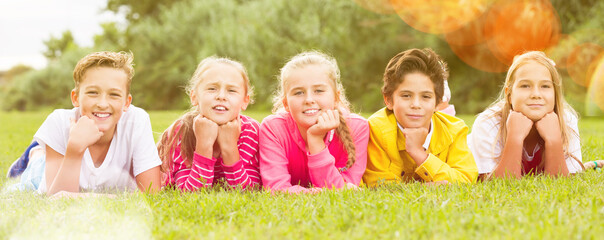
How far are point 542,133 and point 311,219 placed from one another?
2.40m

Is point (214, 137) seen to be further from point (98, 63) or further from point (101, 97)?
point (98, 63)

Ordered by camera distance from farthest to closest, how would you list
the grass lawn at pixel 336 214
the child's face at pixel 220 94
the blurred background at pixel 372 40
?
the blurred background at pixel 372 40 → the child's face at pixel 220 94 → the grass lawn at pixel 336 214

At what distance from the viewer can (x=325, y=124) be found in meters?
3.89

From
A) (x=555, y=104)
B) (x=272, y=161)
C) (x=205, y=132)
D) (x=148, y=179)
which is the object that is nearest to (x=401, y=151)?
(x=272, y=161)

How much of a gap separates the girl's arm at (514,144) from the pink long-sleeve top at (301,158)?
3.92 ft

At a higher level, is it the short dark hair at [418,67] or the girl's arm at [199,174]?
the short dark hair at [418,67]

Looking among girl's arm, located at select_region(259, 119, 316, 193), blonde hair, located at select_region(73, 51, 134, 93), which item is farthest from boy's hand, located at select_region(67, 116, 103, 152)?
girl's arm, located at select_region(259, 119, 316, 193)

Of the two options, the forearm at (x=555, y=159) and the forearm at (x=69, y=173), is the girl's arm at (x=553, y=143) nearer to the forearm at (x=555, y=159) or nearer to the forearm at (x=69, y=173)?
the forearm at (x=555, y=159)

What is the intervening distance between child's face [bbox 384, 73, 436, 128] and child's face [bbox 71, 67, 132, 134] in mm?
2294

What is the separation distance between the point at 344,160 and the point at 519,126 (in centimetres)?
151

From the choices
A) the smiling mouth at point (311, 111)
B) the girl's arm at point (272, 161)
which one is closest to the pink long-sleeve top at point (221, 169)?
the girl's arm at point (272, 161)

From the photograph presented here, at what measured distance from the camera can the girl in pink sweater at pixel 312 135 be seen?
3986 mm

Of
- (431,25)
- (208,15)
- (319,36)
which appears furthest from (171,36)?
(431,25)

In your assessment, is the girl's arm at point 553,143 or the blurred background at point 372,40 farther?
the blurred background at point 372,40
